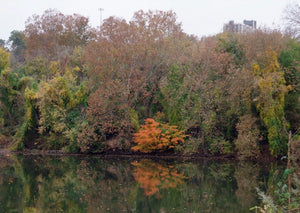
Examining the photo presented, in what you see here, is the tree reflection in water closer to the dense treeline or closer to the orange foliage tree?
the orange foliage tree

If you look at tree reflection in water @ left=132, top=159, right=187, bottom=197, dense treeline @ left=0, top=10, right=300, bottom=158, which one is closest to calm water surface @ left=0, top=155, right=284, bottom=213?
tree reflection in water @ left=132, top=159, right=187, bottom=197

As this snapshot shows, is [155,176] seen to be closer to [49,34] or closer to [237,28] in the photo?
[237,28]

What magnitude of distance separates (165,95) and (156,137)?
3696 millimetres

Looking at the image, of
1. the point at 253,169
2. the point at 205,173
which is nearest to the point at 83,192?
the point at 205,173

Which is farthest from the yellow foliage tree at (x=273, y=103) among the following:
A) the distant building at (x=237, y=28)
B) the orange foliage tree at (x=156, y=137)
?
the distant building at (x=237, y=28)

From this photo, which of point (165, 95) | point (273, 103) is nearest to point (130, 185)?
point (273, 103)

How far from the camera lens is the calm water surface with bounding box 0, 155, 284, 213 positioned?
11883 mm

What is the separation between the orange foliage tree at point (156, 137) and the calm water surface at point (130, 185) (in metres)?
1.33

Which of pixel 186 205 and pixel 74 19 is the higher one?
pixel 74 19

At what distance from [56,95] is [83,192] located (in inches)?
537

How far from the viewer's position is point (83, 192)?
14.4 meters

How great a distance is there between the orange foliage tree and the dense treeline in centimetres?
9

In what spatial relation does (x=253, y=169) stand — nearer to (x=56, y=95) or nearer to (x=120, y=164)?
(x=120, y=164)

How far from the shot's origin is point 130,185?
50.1 feet
